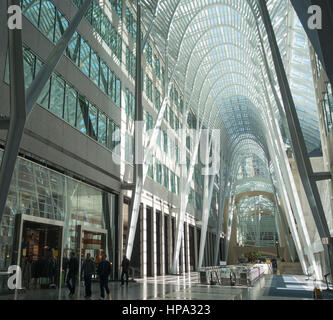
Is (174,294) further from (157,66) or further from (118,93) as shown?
(157,66)

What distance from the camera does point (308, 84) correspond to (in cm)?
3350

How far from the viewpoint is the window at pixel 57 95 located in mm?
14766

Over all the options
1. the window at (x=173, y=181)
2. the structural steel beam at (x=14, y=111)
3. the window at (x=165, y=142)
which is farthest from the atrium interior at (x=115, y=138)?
the window at (x=173, y=181)

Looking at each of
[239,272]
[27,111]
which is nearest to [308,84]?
[239,272]

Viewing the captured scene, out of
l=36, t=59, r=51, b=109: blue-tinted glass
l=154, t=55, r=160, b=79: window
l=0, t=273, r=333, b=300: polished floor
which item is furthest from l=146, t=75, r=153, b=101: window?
l=0, t=273, r=333, b=300: polished floor

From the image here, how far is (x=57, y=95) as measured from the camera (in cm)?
1520

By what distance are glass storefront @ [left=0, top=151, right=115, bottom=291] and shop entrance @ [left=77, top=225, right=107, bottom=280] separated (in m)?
0.24

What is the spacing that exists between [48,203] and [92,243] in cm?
477

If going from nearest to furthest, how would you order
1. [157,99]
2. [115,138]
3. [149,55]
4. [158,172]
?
[115,138] → [149,55] → [158,172] → [157,99]

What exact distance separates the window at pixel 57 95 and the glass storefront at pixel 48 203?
2.57 metres

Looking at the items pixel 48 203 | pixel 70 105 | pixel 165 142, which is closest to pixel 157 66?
pixel 165 142

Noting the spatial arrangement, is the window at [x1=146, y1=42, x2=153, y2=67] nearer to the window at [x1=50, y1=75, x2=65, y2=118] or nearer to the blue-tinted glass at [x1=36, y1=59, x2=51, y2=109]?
the window at [x1=50, y1=75, x2=65, y2=118]

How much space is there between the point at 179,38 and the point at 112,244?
2097 cm
